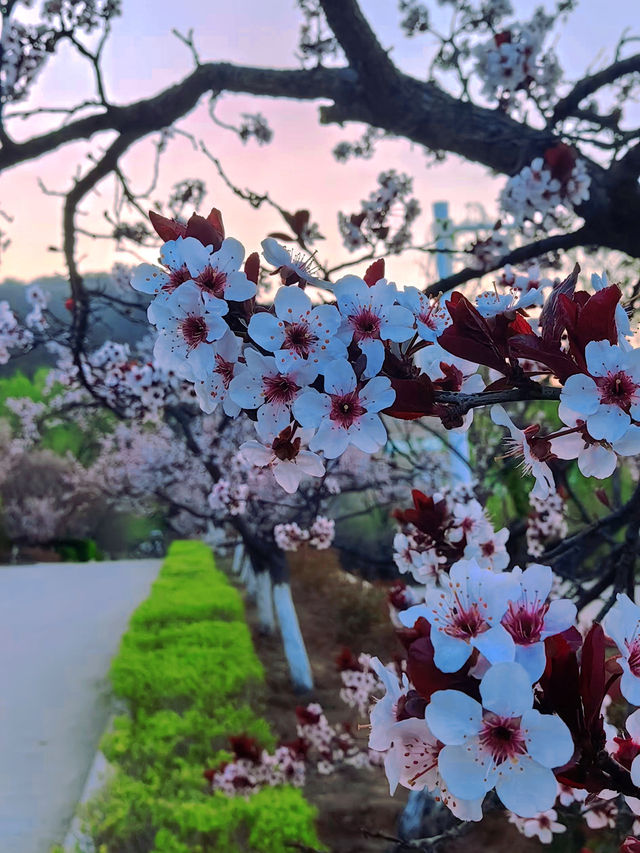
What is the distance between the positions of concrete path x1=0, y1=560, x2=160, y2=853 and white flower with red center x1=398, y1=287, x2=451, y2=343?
2.66 m

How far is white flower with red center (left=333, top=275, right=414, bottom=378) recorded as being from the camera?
0.61m

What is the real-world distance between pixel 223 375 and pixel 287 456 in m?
0.10

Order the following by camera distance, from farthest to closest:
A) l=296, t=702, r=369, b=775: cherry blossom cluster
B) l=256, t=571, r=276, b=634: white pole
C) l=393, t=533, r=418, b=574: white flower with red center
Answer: l=256, t=571, r=276, b=634: white pole
l=296, t=702, r=369, b=775: cherry blossom cluster
l=393, t=533, r=418, b=574: white flower with red center

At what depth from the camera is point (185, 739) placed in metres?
3.27

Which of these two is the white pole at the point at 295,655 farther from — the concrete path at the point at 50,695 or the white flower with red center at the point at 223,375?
the white flower with red center at the point at 223,375

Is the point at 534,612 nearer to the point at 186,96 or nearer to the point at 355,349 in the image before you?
the point at 355,349

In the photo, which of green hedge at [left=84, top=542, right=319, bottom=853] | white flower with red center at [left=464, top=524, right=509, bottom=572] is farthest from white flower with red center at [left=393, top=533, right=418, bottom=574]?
green hedge at [left=84, top=542, right=319, bottom=853]

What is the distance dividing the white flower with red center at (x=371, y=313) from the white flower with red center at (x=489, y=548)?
2.19 ft

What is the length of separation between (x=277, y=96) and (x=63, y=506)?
47.7 feet

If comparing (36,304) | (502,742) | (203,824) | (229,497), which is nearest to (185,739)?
(203,824)

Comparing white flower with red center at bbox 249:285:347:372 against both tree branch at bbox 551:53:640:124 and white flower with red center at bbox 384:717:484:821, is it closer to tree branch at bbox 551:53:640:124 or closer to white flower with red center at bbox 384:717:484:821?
white flower with red center at bbox 384:717:484:821

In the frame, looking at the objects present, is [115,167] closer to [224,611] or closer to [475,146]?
[475,146]

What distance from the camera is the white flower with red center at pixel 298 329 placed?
594mm

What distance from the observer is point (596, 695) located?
0.56m
